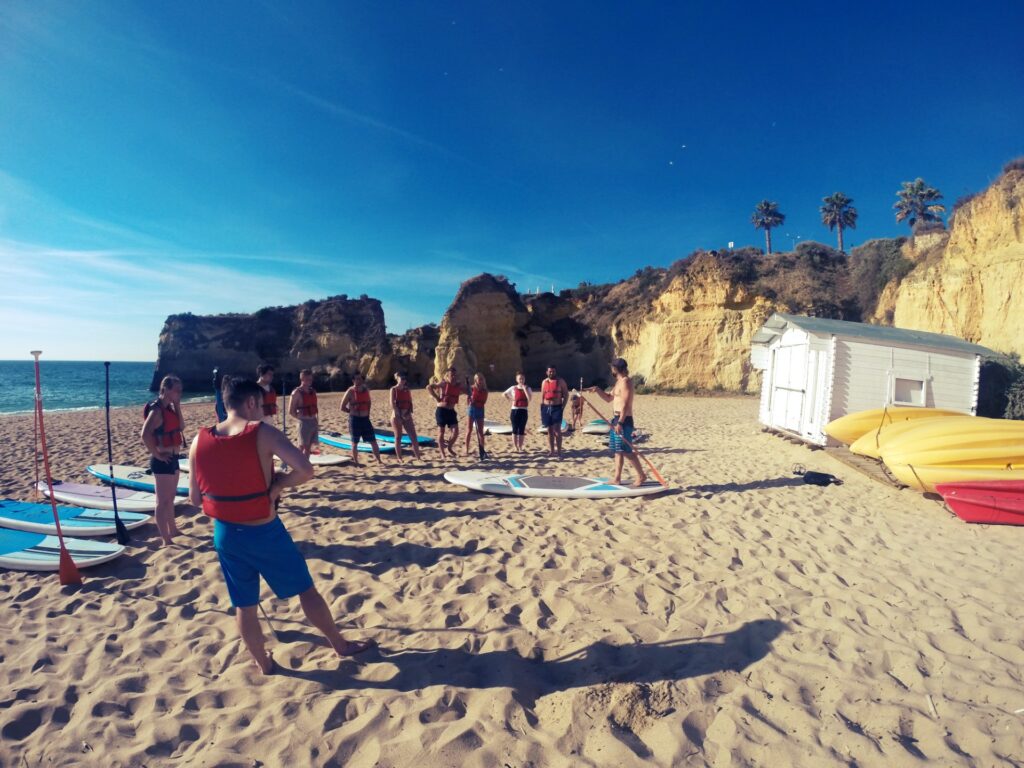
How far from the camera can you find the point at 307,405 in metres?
7.76

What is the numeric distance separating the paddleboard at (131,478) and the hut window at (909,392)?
1312cm

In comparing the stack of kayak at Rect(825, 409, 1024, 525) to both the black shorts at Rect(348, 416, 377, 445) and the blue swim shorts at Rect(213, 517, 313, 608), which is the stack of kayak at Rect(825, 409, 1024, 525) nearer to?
the blue swim shorts at Rect(213, 517, 313, 608)

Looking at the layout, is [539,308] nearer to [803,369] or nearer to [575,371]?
[575,371]

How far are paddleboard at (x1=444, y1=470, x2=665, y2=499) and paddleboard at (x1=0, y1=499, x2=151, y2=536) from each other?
12.9 ft

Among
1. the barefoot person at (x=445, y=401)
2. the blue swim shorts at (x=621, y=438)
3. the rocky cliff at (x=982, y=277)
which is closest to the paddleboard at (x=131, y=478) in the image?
the barefoot person at (x=445, y=401)

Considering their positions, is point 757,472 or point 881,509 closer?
point 881,509

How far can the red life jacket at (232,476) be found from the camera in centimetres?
261

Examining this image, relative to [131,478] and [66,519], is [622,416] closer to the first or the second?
[66,519]

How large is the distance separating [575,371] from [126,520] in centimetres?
2914

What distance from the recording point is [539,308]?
34094 millimetres

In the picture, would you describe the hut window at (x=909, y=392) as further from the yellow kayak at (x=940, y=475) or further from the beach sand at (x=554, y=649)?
the beach sand at (x=554, y=649)

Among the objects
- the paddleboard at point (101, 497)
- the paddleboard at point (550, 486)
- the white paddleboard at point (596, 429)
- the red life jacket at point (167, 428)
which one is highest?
the red life jacket at point (167, 428)

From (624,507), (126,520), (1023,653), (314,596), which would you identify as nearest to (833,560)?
(1023,653)

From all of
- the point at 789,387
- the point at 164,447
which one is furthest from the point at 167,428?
the point at 789,387
